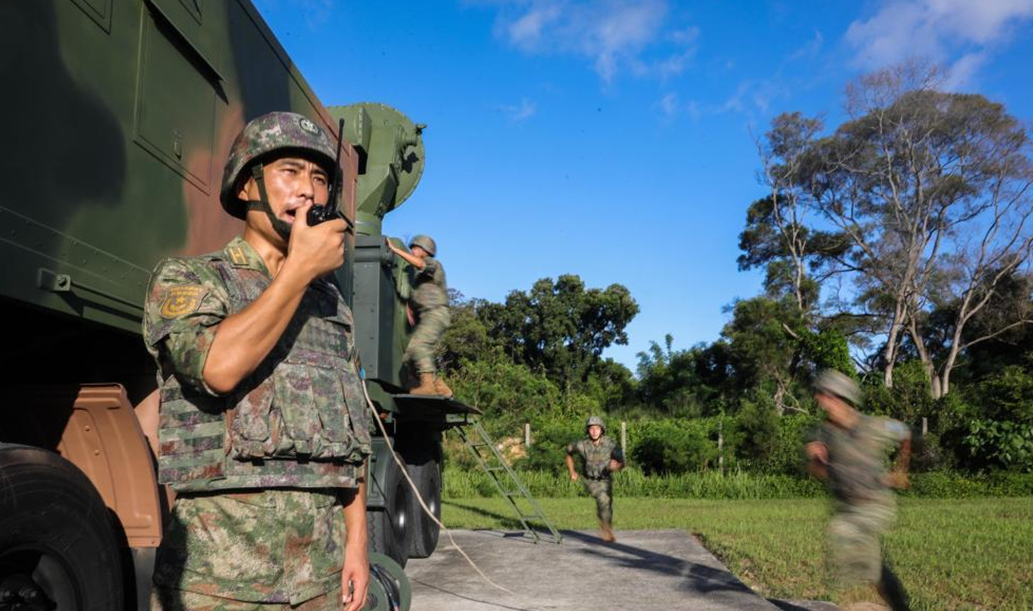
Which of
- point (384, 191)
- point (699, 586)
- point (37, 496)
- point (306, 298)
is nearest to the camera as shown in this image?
point (306, 298)

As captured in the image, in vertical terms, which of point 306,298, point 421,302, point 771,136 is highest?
point 771,136

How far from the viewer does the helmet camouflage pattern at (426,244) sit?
8312 mm

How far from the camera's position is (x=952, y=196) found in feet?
97.2

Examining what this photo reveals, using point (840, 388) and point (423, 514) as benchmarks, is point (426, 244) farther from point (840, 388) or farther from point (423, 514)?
point (840, 388)

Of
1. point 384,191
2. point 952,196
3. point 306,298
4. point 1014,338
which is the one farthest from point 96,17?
point 1014,338

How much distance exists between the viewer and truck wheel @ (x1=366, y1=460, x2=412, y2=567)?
6898mm

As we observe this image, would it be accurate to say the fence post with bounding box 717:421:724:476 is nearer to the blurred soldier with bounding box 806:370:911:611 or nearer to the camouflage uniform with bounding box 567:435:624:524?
the camouflage uniform with bounding box 567:435:624:524

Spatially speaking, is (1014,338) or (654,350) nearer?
(1014,338)

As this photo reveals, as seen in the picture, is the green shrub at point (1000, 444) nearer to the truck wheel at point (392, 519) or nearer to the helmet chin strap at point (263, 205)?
the truck wheel at point (392, 519)

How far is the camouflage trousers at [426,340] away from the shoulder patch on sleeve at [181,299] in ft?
20.2

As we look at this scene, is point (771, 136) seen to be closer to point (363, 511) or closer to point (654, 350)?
point (654, 350)

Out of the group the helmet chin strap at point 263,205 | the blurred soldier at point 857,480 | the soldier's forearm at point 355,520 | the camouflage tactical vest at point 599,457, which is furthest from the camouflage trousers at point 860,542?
the camouflage tactical vest at point 599,457

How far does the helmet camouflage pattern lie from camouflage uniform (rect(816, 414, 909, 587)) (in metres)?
4.26

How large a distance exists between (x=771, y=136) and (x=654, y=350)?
9.15 m
